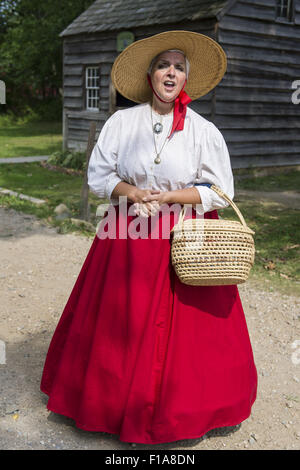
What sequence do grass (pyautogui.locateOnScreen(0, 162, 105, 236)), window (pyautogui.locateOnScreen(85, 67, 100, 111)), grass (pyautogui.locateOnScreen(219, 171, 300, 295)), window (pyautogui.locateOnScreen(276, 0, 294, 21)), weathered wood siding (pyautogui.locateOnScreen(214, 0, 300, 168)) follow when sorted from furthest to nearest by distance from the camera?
1. window (pyautogui.locateOnScreen(85, 67, 100, 111))
2. window (pyautogui.locateOnScreen(276, 0, 294, 21))
3. weathered wood siding (pyautogui.locateOnScreen(214, 0, 300, 168))
4. grass (pyautogui.locateOnScreen(0, 162, 105, 236))
5. grass (pyautogui.locateOnScreen(219, 171, 300, 295))

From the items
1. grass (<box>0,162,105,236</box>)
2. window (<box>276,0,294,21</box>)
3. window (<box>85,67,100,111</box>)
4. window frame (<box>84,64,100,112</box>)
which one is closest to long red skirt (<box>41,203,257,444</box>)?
grass (<box>0,162,105,236</box>)

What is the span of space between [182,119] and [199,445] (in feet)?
5.58

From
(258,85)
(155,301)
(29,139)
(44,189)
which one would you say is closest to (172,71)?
(155,301)

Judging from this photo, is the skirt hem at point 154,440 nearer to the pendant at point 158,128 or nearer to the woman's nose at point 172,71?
the pendant at point 158,128

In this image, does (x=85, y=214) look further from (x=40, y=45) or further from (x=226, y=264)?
(x=40, y=45)

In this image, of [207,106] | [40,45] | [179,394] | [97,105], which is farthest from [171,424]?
[40,45]

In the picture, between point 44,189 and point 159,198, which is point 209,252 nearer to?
point 159,198

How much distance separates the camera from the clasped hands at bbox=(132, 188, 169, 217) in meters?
2.65

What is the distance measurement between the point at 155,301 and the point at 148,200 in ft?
1.64

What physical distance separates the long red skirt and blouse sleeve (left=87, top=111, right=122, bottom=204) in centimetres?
19

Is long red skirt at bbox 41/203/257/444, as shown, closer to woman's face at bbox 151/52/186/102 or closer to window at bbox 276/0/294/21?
woman's face at bbox 151/52/186/102

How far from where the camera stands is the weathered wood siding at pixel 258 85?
36.2 ft

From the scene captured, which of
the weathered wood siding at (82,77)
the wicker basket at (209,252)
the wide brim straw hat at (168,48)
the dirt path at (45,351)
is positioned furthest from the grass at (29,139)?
the wicker basket at (209,252)

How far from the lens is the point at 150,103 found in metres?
2.88
